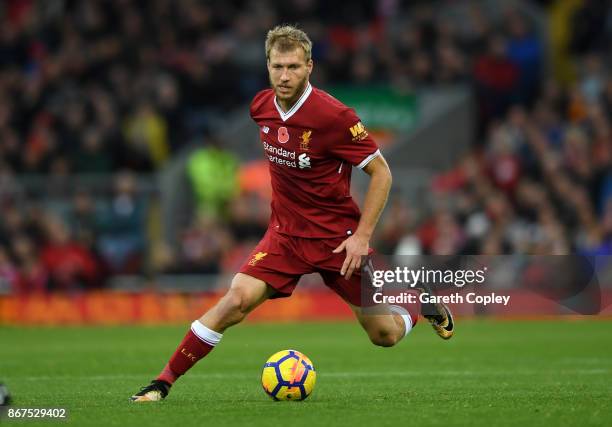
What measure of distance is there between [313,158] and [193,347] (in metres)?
1.51

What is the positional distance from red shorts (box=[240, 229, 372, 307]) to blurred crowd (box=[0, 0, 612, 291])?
10.0 meters

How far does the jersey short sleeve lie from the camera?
29.2ft

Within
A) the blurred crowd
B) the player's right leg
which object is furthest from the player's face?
the blurred crowd

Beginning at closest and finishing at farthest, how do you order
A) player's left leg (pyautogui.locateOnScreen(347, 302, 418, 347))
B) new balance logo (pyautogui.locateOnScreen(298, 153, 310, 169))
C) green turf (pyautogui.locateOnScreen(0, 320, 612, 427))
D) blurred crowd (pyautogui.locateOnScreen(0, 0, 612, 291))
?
green turf (pyautogui.locateOnScreen(0, 320, 612, 427)) → new balance logo (pyautogui.locateOnScreen(298, 153, 310, 169)) → player's left leg (pyautogui.locateOnScreen(347, 302, 418, 347)) → blurred crowd (pyautogui.locateOnScreen(0, 0, 612, 291))

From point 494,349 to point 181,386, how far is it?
5.00m

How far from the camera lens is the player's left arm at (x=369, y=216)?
29.1 ft

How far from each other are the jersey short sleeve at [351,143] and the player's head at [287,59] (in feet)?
1.27

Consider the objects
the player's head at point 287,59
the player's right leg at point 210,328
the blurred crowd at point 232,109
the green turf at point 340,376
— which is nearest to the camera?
the green turf at point 340,376

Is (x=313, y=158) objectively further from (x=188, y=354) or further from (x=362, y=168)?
(x=188, y=354)

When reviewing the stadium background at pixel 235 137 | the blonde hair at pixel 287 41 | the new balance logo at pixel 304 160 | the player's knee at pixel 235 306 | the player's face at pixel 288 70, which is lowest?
the stadium background at pixel 235 137

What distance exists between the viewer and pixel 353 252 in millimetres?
8891

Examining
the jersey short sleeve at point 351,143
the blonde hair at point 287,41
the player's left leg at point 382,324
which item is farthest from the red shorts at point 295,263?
the blonde hair at point 287,41

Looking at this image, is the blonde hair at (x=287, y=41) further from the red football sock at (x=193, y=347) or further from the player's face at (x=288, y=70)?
the red football sock at (x=193, y=347)

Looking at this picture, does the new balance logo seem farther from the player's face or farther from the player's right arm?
the player's face
